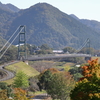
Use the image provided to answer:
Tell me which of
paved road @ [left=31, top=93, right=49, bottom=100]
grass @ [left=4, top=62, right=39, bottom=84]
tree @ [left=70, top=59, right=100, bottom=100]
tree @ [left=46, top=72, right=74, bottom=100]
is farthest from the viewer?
grass @ [left=4, top=62, right=39, bottom=84]

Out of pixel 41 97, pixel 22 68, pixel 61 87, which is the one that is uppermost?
pixel 61 87

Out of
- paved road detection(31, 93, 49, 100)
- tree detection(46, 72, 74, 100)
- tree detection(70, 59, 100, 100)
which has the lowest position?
paved road detection(31, 93, 49, 100)

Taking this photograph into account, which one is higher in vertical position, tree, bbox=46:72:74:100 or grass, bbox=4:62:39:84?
tree, bbox=46:72:74:100

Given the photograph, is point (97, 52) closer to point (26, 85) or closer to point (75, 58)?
point (75, 58)

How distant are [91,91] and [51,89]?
1665 centimetres

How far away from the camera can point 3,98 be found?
2680 centimetres

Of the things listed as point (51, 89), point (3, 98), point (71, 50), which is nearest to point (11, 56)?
point (71, 50)

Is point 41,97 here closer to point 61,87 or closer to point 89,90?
point 61,87

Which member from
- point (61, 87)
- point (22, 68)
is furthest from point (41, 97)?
point (22, 68)

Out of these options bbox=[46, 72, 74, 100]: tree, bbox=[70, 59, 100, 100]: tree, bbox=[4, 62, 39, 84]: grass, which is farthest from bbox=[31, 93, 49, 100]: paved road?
bbox=[70, 59, 100, 100]: tree

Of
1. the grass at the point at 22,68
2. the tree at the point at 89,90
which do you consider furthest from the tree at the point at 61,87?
the grass at the point at 22,68

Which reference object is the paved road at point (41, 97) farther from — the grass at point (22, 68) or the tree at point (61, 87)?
the grass at point (22, 68)

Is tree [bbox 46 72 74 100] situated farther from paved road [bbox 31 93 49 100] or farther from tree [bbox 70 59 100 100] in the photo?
tree [bbox 70 59 100 100]

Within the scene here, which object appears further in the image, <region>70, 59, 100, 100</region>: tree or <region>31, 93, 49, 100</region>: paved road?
<region>31, 93, 49, 100</region>: paved road
